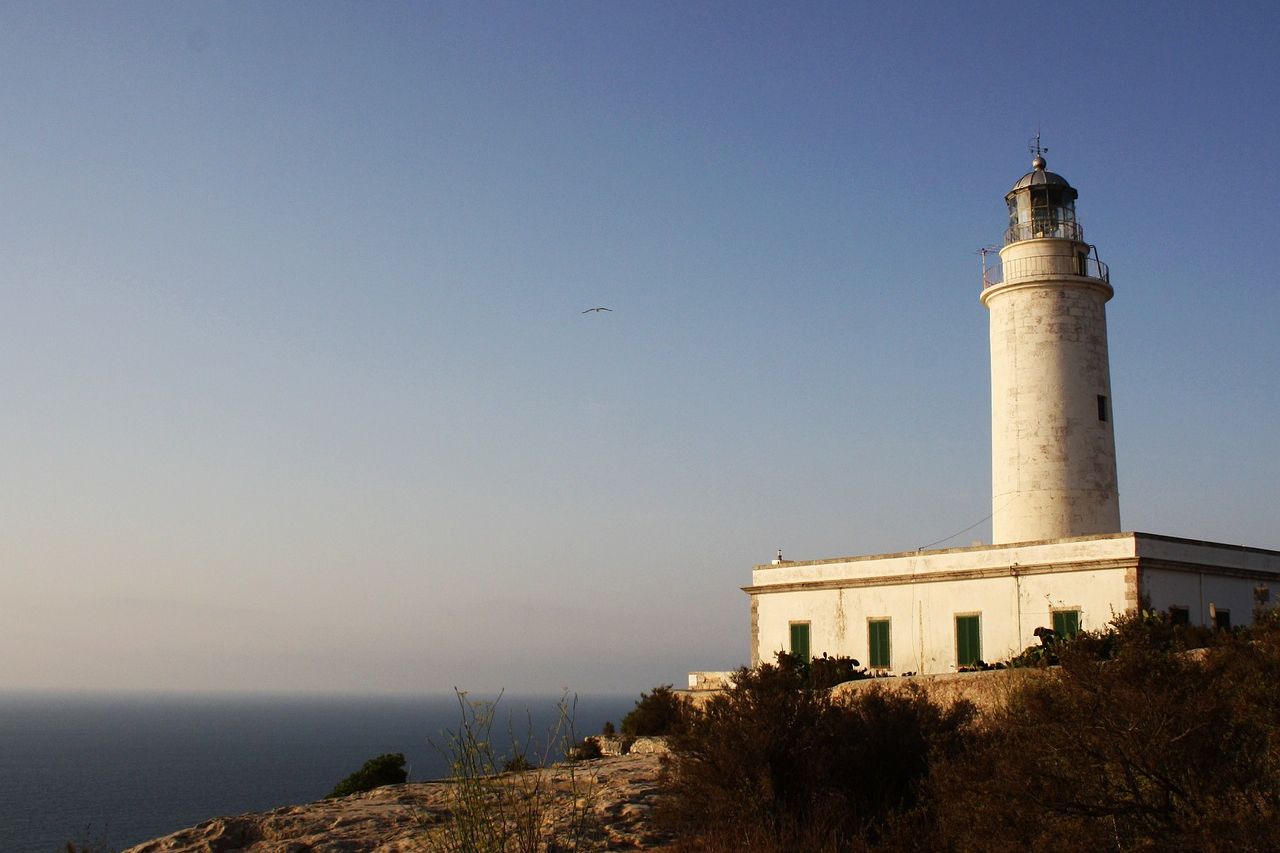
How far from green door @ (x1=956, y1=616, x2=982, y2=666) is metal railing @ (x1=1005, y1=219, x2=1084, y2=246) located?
8.66 m

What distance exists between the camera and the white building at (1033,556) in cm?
2122

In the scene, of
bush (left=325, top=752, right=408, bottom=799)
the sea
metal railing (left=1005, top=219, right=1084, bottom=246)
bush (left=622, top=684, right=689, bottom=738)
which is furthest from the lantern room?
bush (left=325, top=752, right=408, bottom=799)

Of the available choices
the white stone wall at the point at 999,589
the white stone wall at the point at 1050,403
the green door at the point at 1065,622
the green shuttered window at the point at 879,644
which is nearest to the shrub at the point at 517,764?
the green door at the point at 1065,622

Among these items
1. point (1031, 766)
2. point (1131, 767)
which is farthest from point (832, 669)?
point (1131, 767)

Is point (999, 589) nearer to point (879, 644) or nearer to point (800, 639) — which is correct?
point (879, 644)

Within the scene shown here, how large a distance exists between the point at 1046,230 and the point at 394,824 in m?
19.9

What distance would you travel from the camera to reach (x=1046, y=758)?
8766 mm

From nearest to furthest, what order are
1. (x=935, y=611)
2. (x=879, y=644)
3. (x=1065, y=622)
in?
(x=1065, y=622) → (x=935, y=611) → (x=879, y=644)

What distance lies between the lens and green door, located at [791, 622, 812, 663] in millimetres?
25344

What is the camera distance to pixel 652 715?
A: 22719 millimetres

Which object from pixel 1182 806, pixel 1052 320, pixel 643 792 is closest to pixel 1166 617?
pixel 1052 320

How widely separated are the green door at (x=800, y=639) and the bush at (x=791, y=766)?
12.4m

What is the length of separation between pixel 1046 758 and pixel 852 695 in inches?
225

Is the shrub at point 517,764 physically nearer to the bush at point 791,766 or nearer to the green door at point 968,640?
the bush at point 791,766
